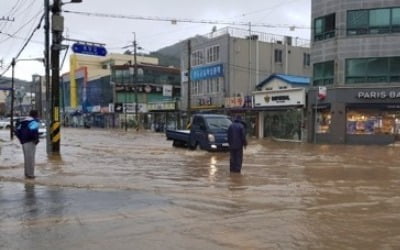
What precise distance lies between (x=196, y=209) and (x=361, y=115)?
106ft

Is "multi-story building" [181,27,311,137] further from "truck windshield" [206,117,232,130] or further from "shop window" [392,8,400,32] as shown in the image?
"truck windshield" [206,117,232,130]

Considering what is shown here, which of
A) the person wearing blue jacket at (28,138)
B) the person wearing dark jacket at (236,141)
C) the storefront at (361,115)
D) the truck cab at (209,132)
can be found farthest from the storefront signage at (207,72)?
the person wearing blue jacket at (28,138)

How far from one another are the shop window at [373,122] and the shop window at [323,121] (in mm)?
1651

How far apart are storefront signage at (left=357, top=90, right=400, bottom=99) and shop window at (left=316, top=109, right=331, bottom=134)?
2.98 m

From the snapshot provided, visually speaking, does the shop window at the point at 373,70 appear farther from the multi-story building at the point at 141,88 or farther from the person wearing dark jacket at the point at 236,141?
the multi-story building at the point at 141,88

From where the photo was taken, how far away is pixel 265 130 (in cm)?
4994

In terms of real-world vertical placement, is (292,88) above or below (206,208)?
above

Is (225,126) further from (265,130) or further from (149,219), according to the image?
(265,130)

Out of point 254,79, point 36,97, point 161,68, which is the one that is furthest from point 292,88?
point 36,97

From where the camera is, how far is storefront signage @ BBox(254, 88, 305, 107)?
44.3 metres

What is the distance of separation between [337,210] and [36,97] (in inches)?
4899

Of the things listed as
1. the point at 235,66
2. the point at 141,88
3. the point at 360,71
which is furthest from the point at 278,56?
the point at 141,88

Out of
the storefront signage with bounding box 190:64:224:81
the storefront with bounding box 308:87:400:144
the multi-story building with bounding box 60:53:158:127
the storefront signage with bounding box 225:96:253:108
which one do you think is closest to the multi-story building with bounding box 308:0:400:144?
the storefront with bounding box 308:87:400:144

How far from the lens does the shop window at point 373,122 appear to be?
39531mm
